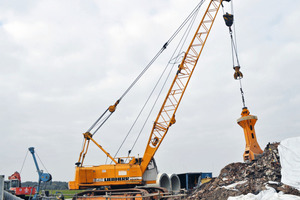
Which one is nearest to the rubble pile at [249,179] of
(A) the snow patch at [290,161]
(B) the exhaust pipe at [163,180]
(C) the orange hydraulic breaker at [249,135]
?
(A) the snow patch at [290,161]

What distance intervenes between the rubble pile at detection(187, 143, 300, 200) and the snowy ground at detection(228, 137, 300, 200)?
44 centimetres

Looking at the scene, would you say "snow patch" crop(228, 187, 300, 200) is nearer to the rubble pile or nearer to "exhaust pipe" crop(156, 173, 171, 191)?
the rubble pile

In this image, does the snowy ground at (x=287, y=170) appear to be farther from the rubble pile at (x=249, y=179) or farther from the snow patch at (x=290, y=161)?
the rubble pile at (x=249, y=179)

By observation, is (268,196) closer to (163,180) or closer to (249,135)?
(249,135)

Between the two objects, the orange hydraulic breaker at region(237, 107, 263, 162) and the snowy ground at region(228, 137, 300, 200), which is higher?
the orange hydraulic breaker at region(237, 107, 263, 162)

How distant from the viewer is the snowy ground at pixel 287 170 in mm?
12354

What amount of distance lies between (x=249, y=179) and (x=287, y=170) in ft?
6.64

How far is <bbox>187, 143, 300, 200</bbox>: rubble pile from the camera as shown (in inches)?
543

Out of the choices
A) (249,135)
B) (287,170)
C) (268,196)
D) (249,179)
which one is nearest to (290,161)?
(287,170)

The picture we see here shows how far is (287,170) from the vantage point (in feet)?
46.6


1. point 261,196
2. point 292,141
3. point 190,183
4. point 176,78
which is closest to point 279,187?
point 261,196

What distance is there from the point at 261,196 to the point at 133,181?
10244mm

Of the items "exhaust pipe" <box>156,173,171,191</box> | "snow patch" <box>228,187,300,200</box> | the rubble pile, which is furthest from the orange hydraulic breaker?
"snow patch" <box>228,187,300,200</box>

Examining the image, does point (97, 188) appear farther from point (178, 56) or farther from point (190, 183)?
point (178, 56)
